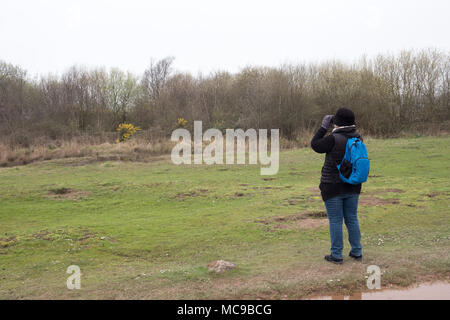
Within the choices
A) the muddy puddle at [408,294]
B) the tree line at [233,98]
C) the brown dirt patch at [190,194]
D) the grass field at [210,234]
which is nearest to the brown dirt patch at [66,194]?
the grass field at [210,234]

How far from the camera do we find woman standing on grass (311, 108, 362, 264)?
232 inches

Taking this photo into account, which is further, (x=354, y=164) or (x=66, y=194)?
(x=66, y=194)

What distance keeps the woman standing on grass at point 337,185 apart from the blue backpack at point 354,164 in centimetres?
8

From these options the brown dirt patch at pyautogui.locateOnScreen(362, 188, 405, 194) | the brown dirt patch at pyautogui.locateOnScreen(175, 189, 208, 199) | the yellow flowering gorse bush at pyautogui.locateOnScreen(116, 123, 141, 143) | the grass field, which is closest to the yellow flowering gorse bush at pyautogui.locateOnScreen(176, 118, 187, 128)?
the yellow flowering gorse bush at pyautogui.locateOnScreen(116, 123, 141, 143)

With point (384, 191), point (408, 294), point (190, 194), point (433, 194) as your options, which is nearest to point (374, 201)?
point (384, 191)

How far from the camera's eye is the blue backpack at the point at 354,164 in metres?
5.70

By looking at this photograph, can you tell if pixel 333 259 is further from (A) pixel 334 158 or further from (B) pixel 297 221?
(B) pixel 297 221

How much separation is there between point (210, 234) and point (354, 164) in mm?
4100

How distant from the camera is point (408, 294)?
16.3 feet

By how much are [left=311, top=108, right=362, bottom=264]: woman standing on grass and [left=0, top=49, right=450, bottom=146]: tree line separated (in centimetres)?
2658

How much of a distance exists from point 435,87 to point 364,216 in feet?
104

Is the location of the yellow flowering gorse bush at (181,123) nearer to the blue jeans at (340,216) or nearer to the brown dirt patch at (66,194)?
the brown dirt patch at (66,194)

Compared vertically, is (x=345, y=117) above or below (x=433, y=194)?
above

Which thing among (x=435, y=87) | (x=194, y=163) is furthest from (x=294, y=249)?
(x=435, y=87)
